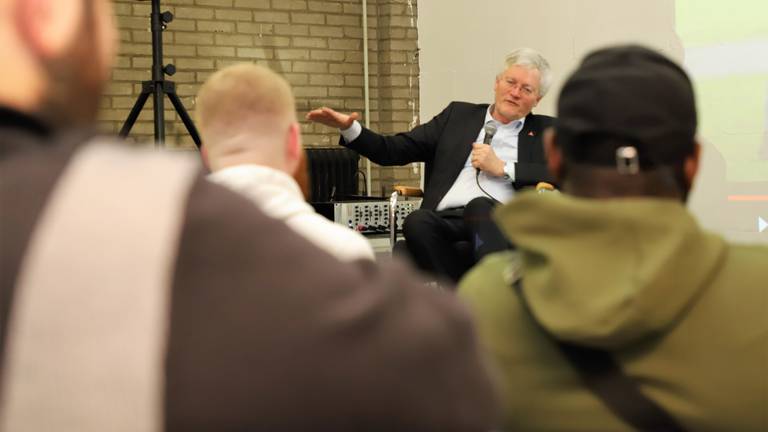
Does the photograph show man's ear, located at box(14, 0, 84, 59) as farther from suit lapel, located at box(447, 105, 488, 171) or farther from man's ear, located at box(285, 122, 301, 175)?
suit lapel, located at box(447, 105, 488, 171)

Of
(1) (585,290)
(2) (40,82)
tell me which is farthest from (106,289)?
(1) (585,290)

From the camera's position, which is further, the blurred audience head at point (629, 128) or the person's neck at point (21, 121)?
the blurred audience head at point (629, 128)

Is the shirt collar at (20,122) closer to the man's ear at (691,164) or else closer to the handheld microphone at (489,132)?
the man's ear at (691,164)

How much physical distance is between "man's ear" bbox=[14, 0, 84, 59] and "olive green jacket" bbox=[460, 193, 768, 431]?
573 mm

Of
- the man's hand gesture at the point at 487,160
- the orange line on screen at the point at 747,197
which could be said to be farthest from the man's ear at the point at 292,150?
the orange line on screen at the point at 747,197

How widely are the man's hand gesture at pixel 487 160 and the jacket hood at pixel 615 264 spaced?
315 centimetres

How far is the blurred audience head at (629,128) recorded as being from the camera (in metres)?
1.07

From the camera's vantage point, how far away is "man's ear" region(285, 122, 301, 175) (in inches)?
69.6

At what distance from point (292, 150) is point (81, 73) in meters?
1.20

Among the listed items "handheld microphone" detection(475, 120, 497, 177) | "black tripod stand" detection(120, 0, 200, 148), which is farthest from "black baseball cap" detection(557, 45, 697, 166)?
"black tripod stand" detection(120, 0, 200, 148)

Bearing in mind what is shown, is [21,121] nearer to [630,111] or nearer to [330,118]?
[630,111]

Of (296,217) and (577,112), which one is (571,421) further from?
(296,217)

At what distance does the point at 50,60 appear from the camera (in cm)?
57

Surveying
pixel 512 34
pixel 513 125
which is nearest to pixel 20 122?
pixel 513 125
